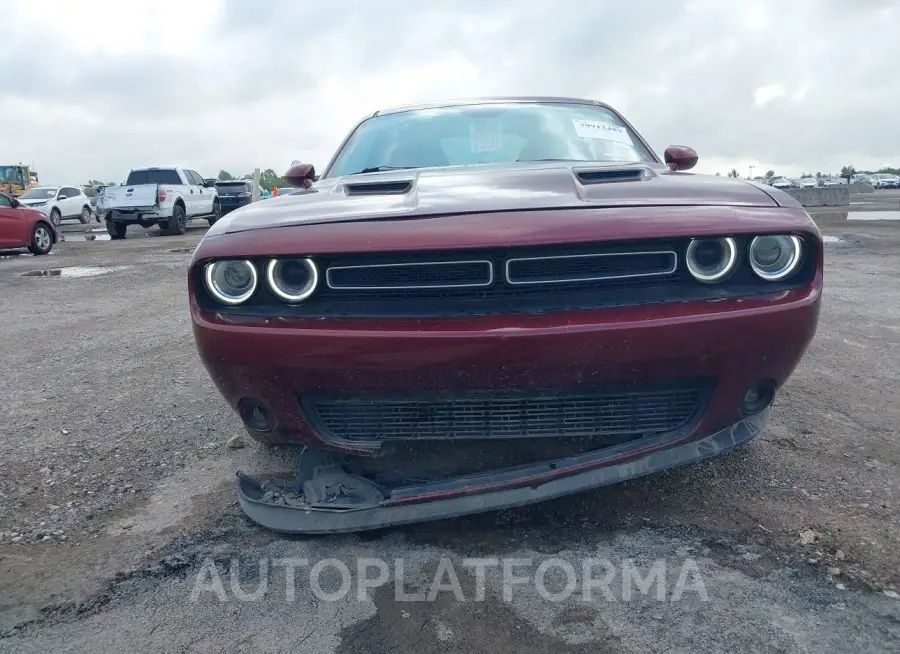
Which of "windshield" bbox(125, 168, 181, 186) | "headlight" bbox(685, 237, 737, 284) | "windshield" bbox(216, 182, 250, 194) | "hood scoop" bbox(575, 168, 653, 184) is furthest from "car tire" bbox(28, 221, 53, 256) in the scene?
"headlight" bbox(685, 237, 737, 284)

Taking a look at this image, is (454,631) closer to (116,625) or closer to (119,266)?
(116,625)

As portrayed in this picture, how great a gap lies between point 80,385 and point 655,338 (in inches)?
135

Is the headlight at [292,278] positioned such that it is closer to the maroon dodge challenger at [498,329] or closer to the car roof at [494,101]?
the maroon dodge challenger at [498,329]

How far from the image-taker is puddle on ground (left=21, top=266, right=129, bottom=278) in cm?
974

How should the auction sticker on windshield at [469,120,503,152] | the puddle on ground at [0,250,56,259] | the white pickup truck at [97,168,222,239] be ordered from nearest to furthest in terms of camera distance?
the auction sticker on windshield at [469,120,503,152]
the puddle on ground at [0,250,56,259]
the white pickup truck at [97,168,222,239]

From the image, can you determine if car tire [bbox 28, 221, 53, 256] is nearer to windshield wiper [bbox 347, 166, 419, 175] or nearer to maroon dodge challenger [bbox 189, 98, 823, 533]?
windshield wiper [bbox 347, 166, 419, 175]

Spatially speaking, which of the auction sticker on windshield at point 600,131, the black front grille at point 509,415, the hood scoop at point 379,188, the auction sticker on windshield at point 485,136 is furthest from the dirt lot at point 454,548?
the auction sticker on windshield at point 485,136

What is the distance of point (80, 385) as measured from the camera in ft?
13.4

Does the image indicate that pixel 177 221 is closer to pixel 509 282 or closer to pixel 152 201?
pixel 152 201

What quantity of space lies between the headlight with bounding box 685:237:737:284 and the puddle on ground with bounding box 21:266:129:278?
30.3 ft

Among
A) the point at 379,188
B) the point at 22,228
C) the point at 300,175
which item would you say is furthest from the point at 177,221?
the point at 379,188

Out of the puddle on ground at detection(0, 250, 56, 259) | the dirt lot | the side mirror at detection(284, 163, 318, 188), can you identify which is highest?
the side mirror at detection(284, 163, 318, 188)

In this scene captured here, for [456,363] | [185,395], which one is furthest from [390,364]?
[185,395]

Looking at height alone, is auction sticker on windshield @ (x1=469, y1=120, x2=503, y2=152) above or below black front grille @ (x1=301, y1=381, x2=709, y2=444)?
above
